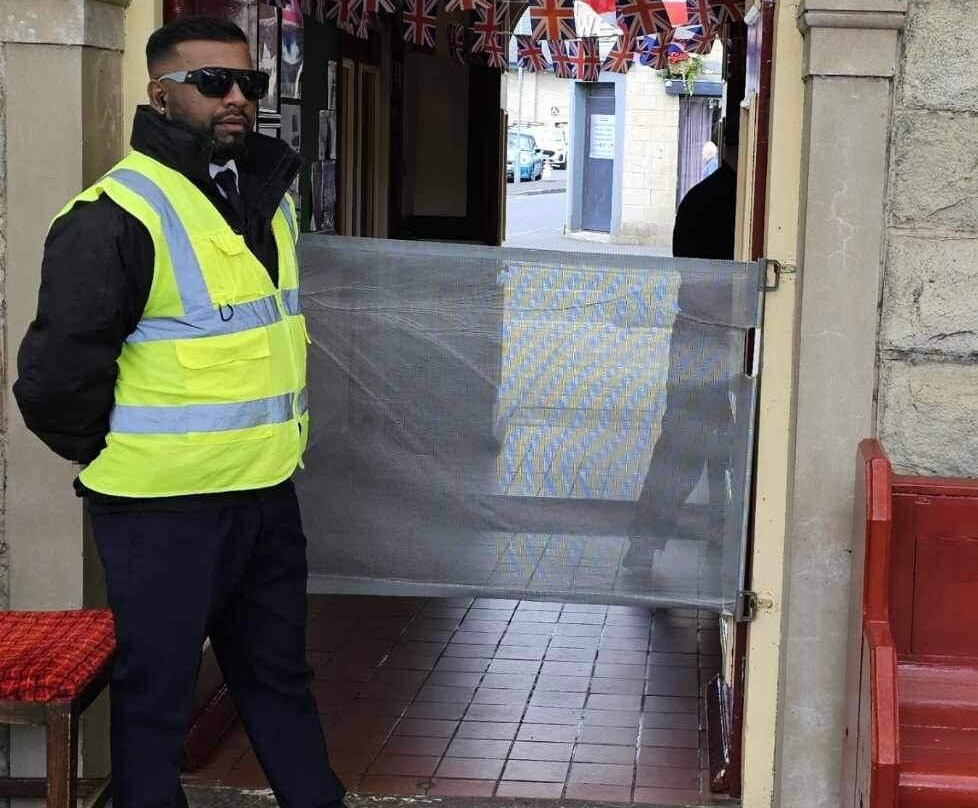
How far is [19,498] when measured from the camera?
13.1ft

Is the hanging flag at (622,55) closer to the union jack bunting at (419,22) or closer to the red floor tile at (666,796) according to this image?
the union jack bunting at (419,22)

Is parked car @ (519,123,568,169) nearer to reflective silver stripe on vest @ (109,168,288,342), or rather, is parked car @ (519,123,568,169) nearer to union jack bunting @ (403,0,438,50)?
union jack bunting @ (403,0,438,50)

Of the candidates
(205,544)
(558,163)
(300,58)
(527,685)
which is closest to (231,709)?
(527,685)

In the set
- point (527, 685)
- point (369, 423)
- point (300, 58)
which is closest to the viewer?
point (369, 423)

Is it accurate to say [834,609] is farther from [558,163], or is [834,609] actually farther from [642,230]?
[558,163]

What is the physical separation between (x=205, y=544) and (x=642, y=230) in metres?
27.0

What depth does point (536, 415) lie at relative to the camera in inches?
160

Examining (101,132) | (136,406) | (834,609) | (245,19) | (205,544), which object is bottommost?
(834,609)

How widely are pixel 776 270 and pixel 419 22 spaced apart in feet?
16.9

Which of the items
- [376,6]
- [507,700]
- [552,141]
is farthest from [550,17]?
[552,141]

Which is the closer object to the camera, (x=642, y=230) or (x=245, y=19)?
(x=245, y=19)

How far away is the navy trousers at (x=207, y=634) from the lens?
3.33 metres

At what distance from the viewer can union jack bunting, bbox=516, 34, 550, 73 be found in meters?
11.4

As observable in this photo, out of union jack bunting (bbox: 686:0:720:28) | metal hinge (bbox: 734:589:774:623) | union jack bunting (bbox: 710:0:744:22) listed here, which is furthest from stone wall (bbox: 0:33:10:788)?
union jack bunting (bbox: 686:0:720:28)
